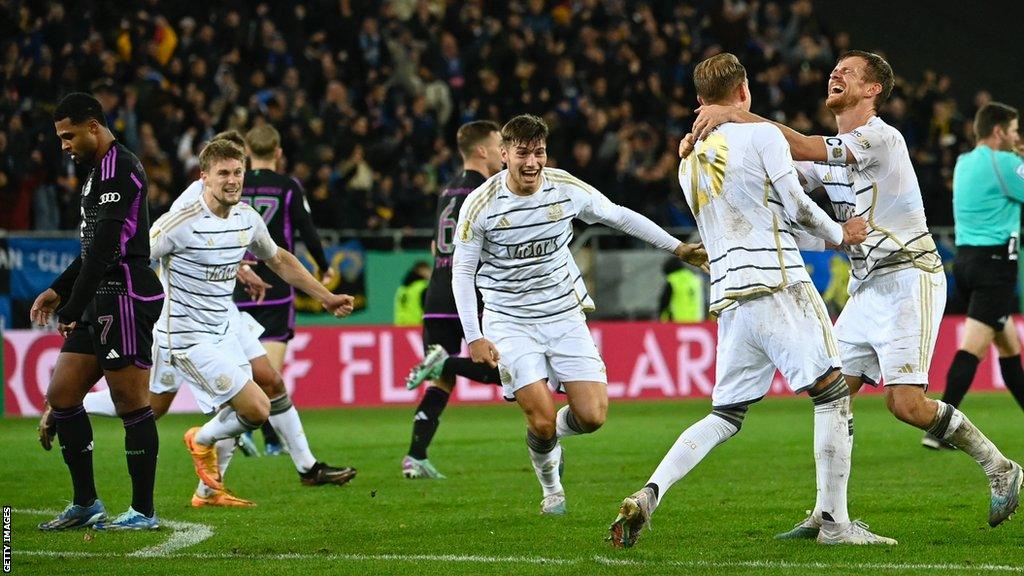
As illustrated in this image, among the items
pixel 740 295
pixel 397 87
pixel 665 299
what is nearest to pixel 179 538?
pixel 740 295

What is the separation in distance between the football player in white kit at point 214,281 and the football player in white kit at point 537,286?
0.91m

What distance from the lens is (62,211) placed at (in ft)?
55.3

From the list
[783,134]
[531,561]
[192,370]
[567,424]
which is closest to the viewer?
[531,561]

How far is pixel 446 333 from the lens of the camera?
10031 mm

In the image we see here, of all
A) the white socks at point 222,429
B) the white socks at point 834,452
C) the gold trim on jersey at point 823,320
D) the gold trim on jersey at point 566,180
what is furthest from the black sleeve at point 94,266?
the white socks at point 834,452

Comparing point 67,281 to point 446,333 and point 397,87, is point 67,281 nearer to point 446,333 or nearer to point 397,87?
point 446,333

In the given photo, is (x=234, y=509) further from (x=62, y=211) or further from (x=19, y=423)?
(x=62, y=211)

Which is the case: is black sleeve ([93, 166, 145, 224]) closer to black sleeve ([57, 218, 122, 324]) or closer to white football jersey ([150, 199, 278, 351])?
black sleeve ([57, 218, 122, 324])

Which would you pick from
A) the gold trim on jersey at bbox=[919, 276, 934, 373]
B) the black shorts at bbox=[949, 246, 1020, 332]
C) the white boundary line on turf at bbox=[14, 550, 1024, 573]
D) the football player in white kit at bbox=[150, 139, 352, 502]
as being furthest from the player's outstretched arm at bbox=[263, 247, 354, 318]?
the black shorts at bbox=[949, 246, 1020, 332]

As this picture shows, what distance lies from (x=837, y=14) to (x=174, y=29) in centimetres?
1228

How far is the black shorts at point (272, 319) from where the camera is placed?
10.7m

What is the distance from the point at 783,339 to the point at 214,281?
12.0 ft

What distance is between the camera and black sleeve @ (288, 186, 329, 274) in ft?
34.7

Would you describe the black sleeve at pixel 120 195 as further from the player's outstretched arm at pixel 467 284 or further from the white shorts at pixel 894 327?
the white shorts at pixel 894 327
